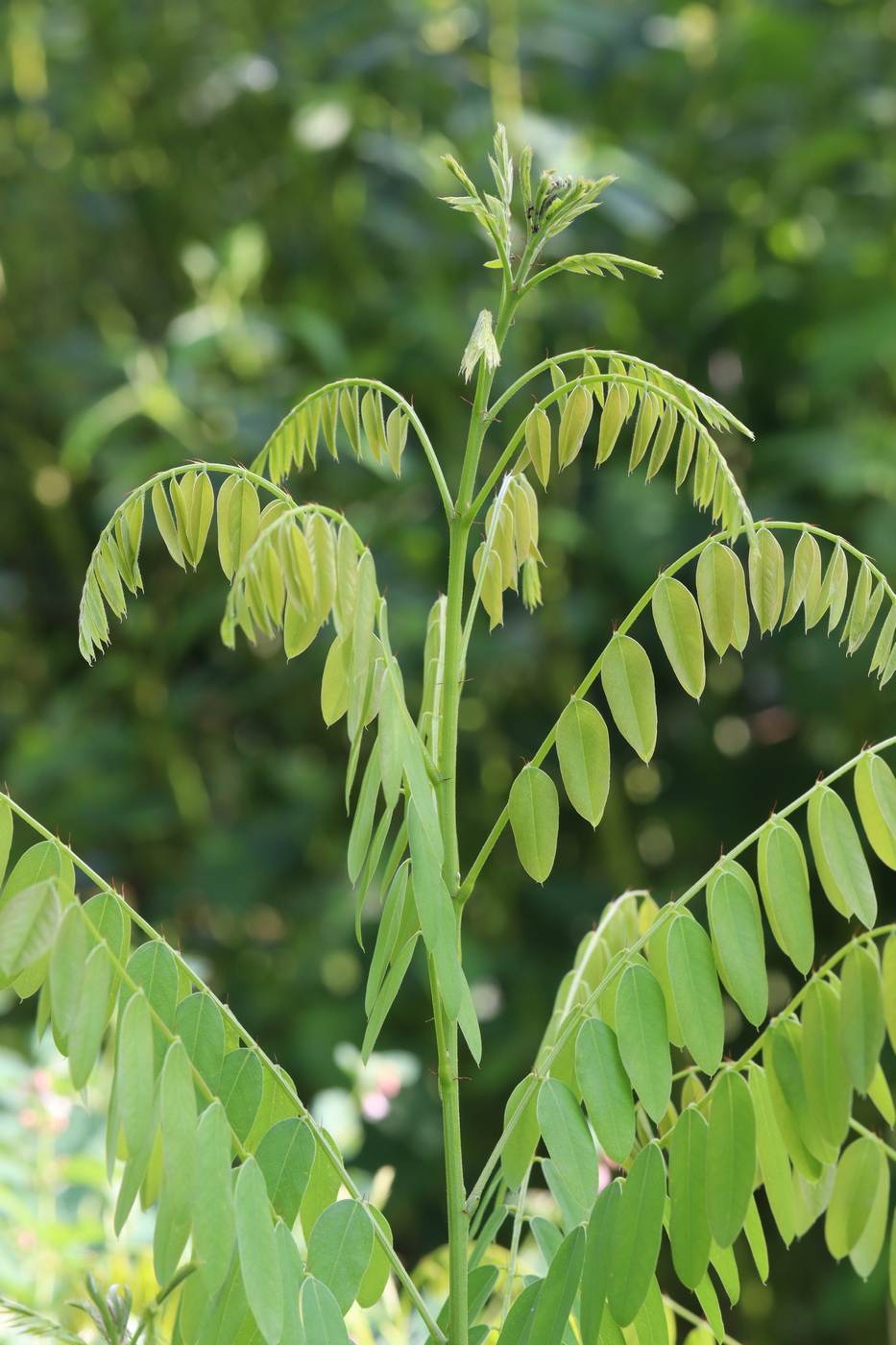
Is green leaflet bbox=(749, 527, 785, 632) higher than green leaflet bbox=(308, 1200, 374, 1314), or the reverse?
green leaflet bbox=(749, 527, 785, 632)

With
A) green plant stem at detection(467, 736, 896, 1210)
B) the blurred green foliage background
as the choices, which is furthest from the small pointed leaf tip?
the blurred green foliage background

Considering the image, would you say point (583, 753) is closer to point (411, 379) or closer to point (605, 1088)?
point (605, 1088)

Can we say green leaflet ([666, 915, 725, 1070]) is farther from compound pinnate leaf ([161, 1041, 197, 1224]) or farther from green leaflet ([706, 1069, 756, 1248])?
compound pinnate leaf ([161, 1041, 197, 1224])

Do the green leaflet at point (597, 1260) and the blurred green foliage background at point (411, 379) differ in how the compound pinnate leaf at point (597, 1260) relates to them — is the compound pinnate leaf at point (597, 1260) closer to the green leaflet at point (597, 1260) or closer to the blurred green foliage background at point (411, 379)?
the green leaflet at point (597, 1260)

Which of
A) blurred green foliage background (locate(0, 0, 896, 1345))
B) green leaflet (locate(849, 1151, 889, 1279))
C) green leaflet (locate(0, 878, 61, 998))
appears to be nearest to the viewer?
green leaflet (locate(0, 878, 61, 998))

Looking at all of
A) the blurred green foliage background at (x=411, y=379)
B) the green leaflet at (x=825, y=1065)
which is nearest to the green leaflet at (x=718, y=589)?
the green leaflet at (x=825, y=1065)

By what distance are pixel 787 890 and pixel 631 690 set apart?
8 cm

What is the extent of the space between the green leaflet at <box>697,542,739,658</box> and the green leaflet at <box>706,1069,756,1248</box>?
13cm

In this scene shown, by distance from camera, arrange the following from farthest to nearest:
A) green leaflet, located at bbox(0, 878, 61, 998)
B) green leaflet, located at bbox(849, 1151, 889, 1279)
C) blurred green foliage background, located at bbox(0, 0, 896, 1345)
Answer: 1. blurred green foliage background, located at bbox(0, 0, 896, 1345)
2. green leaflet, located at bbox(849, 1151, 889, 1279)
3. green leaflet, located at bbox(0, 878, 61, 998)

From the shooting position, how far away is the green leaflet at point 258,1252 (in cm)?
30

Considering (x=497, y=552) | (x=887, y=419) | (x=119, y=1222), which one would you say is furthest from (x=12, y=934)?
(x=887, y=419)

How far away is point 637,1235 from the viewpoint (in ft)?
1.10

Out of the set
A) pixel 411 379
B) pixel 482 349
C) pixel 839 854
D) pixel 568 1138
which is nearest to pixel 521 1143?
pixel 568 1138

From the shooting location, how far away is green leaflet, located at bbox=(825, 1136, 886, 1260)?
360 millimetres
